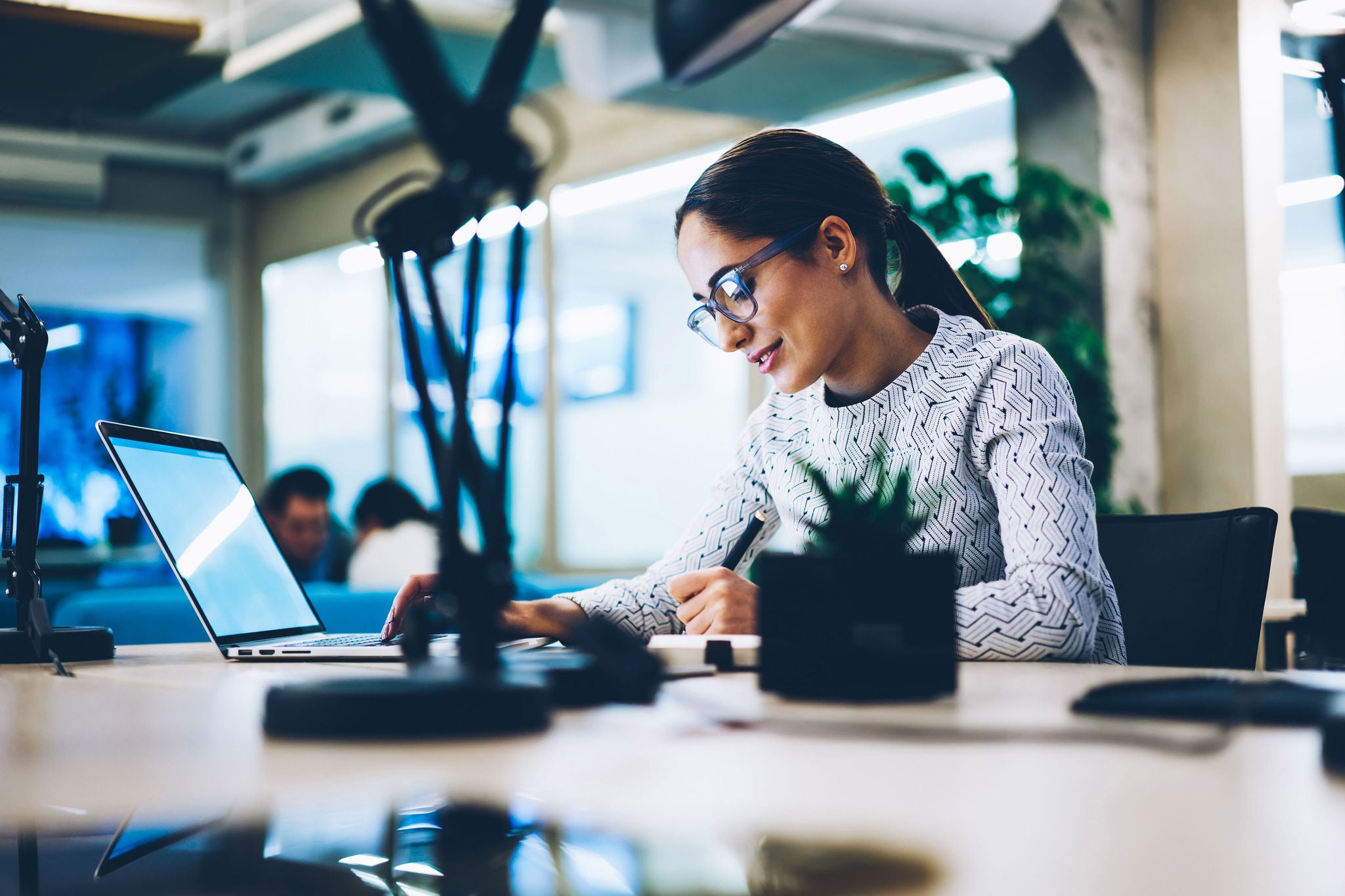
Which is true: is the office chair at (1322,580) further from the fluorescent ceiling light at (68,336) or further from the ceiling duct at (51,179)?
the fluorescent ceiling light at (68,336)

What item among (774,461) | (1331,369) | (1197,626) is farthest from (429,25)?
(1331,369)

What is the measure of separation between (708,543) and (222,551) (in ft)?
2.18

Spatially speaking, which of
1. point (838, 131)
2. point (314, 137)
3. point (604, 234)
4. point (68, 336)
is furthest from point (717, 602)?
point (68, 336)

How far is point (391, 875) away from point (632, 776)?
217mm

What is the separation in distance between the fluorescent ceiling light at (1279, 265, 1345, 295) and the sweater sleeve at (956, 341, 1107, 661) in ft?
10.2

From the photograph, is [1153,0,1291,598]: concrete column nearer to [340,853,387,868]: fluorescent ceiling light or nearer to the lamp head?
the lamp head

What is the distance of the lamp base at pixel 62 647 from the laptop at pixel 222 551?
10 cm

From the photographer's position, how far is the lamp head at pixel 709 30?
135cm

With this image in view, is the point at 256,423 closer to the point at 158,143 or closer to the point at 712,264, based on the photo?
the point at 158,143

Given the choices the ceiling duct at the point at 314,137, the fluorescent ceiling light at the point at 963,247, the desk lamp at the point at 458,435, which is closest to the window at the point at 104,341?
the ceiling duct at the point at 314,137

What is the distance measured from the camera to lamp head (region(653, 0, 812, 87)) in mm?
1354

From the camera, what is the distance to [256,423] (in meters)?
8.31

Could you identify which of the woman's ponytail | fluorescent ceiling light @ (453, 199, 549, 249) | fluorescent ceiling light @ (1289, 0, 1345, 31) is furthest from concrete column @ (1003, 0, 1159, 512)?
fluorescent ceiling light @ (453, 199, 549, 249)

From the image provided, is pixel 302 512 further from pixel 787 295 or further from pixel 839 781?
pixel 839 781
